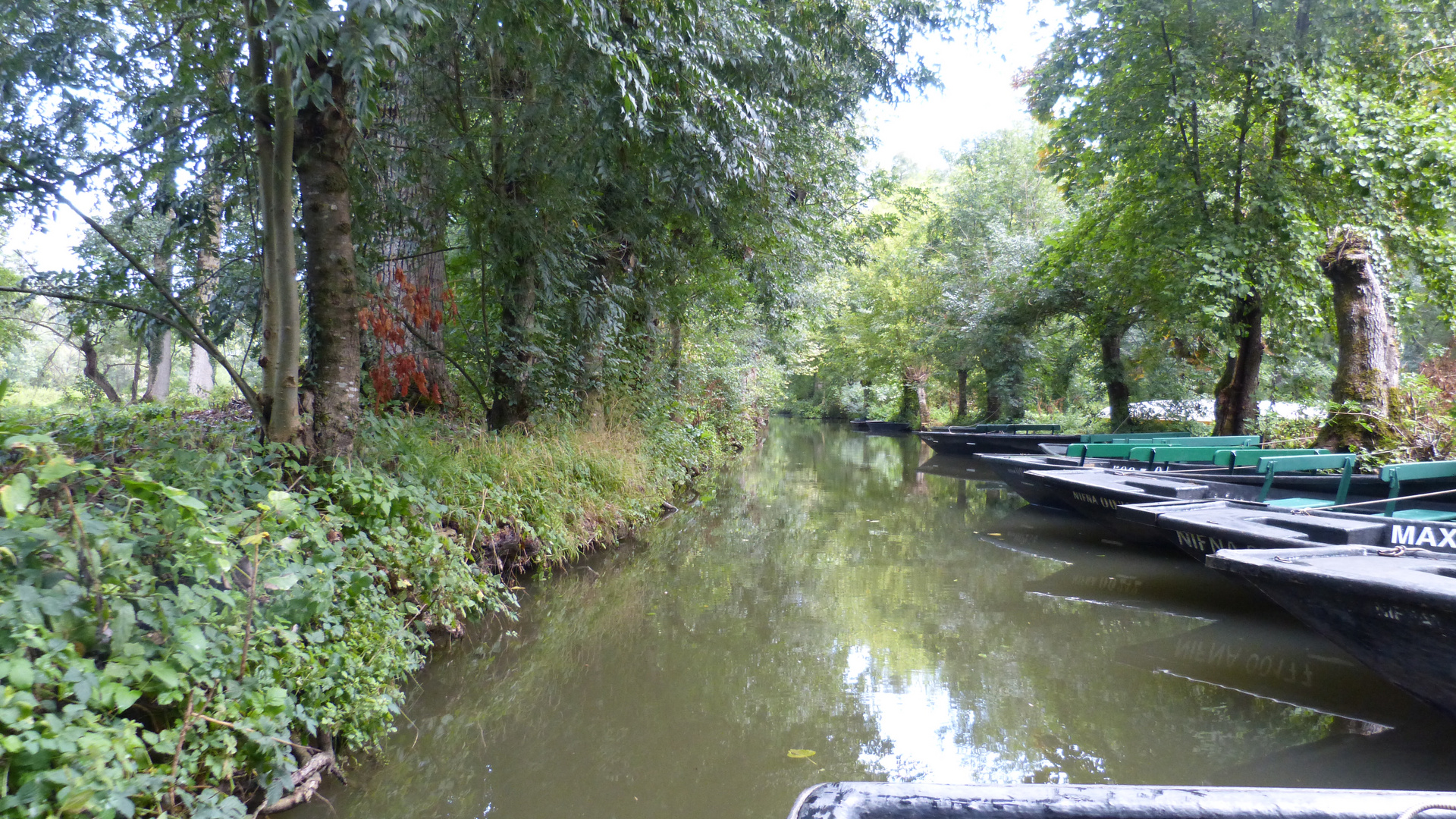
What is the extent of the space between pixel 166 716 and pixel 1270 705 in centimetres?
465

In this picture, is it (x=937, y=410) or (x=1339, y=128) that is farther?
(x=937, y=410)

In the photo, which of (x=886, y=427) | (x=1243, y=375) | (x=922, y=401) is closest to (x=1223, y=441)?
(x=1243, y=375)

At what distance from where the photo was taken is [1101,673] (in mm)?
4121

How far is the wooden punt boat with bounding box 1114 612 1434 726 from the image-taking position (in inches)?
141

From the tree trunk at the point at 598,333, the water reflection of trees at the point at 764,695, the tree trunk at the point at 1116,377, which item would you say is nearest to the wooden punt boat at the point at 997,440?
the tree trunk at the point at 1116,377

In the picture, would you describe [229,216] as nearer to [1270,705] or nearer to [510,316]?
[510,316]

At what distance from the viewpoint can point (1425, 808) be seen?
909 millimetres

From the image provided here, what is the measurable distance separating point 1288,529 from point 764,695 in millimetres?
3292

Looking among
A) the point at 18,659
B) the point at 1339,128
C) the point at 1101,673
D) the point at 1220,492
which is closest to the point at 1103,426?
the point at 1339,128

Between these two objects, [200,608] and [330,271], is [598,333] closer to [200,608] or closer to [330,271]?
[330,271]

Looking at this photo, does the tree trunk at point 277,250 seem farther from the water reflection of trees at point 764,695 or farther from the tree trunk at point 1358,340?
the tree trunk at point 1358,340

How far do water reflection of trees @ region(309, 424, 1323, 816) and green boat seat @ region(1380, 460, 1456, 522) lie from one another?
203 cm

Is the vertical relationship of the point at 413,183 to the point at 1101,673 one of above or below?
above

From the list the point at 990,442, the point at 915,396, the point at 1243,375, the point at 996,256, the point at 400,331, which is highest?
the point at 996,256
